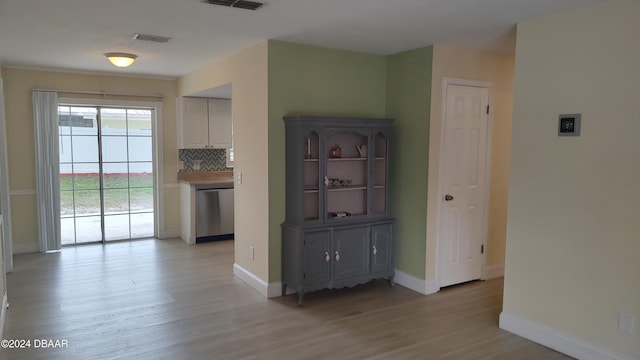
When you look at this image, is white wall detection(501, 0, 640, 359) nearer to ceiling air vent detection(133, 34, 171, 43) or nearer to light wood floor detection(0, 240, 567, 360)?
light wood floor detection(0, 240, 567, 360)

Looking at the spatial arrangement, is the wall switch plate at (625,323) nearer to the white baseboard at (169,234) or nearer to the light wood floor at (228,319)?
the light wood floor at (228,319)

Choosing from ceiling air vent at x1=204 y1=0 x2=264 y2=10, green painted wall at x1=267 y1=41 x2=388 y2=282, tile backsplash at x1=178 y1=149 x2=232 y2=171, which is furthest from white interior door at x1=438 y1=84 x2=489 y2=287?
tile backsplash at x1=178 y1=149 x2=232 y2=171

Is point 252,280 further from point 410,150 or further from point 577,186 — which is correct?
point 577,186

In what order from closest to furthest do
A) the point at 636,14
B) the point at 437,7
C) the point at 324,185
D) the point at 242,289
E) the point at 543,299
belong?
the point at 636,14 → the point at 437,7 → the point at 543,299 → the point at 324,185 → the point at 242,289

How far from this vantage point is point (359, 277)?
14.7 ft

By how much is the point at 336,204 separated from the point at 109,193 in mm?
3852

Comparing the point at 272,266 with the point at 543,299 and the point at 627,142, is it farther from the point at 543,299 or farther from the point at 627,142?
the point at 627,142

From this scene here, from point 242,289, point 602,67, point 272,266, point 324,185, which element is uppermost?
point 602,67

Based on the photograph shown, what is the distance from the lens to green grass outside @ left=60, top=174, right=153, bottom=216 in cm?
642

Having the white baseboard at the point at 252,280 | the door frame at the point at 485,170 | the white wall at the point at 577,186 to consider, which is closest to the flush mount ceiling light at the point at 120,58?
the white baseboard at the point at 252,280

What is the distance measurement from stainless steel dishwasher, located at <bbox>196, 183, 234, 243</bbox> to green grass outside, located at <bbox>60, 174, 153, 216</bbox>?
93cm

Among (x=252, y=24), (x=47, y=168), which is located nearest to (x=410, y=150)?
(x=252, y=24)

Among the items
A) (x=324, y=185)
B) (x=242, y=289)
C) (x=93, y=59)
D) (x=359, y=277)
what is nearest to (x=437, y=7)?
(x=324, y=185)

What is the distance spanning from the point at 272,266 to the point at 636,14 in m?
3.44
